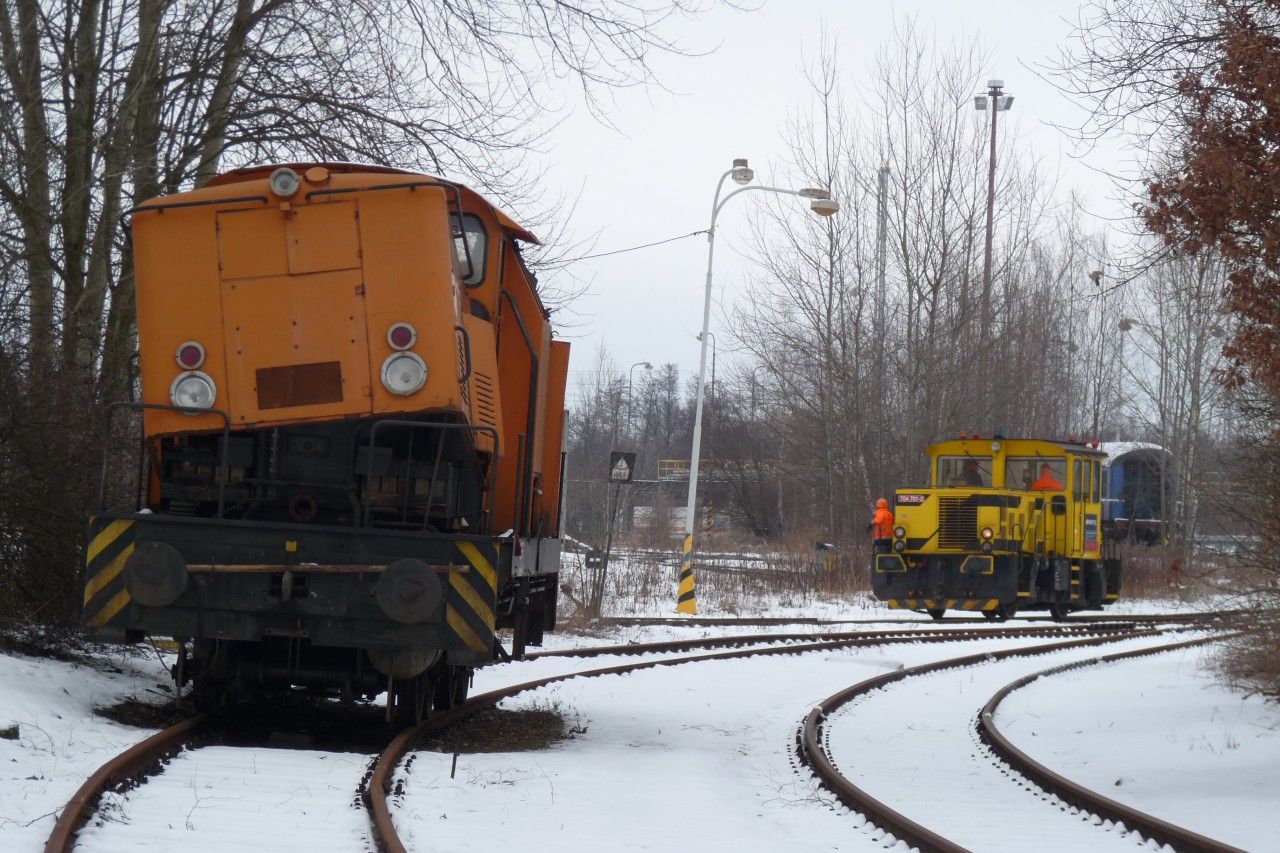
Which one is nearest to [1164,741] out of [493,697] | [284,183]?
[493,697]

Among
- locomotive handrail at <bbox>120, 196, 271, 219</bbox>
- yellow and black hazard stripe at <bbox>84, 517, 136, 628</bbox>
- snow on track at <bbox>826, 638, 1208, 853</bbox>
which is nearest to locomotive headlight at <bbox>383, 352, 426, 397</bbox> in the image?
locomotive handrail at <bbox>120, 196, 271, 219</bbox>

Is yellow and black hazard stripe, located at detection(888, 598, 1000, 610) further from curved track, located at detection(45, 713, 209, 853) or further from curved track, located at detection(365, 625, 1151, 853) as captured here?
curved track, located at detection(45, 713, 209, 853)

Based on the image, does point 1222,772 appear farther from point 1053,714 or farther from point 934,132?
point 934,132

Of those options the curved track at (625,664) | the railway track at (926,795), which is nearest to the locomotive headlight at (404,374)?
the curved track at (625,664)

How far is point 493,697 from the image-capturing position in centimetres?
Answer: 1077

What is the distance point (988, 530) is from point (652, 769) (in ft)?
43.5

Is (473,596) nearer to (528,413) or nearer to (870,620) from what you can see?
(528,413)

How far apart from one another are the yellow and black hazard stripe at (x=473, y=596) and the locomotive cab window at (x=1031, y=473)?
1508cm

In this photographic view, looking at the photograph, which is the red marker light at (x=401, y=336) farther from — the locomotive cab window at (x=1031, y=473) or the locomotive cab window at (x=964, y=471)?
the locomotive cab window at (x=1031, y=473)

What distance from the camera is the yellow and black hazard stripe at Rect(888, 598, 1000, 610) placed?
21.1m

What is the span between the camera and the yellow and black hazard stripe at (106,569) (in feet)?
25.7

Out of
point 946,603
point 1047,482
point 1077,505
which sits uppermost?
point 1047,482

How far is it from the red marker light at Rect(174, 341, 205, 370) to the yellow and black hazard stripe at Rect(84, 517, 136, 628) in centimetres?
98

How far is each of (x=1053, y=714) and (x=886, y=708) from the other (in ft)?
5.00
